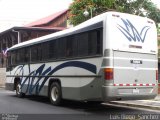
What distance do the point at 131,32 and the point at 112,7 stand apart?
1457cm

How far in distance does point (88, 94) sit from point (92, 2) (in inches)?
590

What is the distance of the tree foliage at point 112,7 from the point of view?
26922 mm

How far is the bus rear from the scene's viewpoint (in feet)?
41.2

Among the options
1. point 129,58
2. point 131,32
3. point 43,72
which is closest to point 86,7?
point 43,72

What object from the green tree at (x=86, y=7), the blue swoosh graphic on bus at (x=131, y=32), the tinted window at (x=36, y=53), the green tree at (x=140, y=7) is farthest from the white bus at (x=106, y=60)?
the green tree at (x=140, y=7)

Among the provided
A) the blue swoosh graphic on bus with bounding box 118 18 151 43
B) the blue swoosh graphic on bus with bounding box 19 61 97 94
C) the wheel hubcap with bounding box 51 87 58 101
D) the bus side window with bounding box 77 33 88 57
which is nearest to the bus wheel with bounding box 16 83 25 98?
the blue swoosh graphic on bus with bounding box 19 61 97 94

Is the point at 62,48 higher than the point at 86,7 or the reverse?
the reverse

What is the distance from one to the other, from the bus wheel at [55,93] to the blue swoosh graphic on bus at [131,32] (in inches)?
155

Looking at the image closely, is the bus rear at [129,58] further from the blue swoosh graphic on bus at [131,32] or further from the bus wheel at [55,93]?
the bus wheel at [55,93]

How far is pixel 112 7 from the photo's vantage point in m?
27.5

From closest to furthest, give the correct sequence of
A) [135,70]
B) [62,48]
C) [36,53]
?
[135,70]
[62,48]
[36,53]

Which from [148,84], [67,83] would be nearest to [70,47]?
[67,83]

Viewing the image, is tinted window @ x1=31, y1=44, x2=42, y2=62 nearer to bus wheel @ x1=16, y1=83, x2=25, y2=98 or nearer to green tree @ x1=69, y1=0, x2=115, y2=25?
bus wheel @ x1=16, y1=83, x2=25, y2=98

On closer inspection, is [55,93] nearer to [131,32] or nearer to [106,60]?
[106,60]
